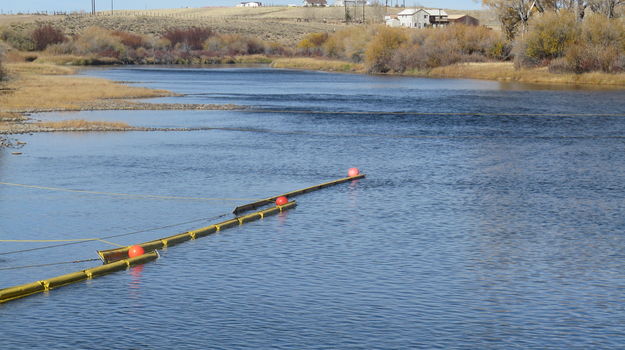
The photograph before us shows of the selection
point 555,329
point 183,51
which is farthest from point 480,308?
point 183,51

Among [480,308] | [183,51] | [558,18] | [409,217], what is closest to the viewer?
[480,308]

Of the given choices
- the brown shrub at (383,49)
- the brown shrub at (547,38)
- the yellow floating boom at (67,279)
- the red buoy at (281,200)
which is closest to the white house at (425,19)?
Result: the brown shrub at (383,49)

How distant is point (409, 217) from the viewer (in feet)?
89.8

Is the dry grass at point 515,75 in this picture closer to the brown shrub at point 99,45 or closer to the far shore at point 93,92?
the far shore at point 93,92

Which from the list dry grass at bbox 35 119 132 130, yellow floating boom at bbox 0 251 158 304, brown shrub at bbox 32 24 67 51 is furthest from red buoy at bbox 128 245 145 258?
brown shrub at bbox 32 24 67 51

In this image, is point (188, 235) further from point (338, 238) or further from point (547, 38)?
point (547, 38)

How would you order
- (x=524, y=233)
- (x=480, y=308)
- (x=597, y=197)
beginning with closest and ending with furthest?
1. (x=480, y=308)
2. (x=524, y=233)
3. (x=597, y=197)

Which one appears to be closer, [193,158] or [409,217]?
[409,217]

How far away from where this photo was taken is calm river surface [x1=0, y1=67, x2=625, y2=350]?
17297mm

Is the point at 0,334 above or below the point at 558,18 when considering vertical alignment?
below

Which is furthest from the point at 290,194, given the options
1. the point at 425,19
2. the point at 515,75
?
the point at 425,19

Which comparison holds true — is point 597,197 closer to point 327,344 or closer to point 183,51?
point 327,344

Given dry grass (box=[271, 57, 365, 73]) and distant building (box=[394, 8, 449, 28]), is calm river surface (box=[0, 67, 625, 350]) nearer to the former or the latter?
dry grass (box=[271, 57, 365, 73])

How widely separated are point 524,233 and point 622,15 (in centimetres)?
8090
